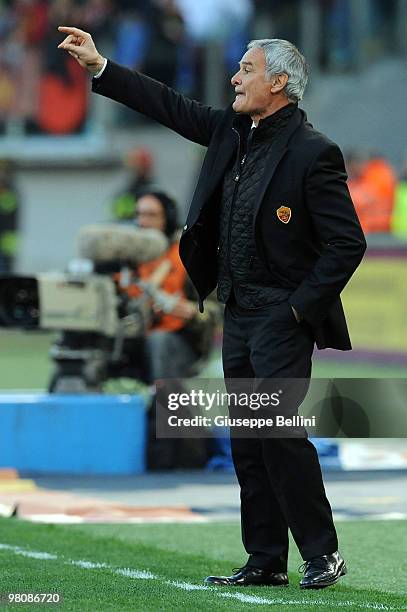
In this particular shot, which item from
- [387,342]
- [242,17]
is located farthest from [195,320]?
[242,17]

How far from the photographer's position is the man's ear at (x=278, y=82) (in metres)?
6.26

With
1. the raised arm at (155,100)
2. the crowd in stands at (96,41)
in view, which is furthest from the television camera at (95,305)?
the crowd in stands at (96,41)

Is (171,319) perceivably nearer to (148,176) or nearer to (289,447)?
(289,447)

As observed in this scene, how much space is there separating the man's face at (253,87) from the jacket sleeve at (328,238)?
310 mm

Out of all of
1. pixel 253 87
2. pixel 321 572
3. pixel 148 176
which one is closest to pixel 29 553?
pixel 321 572

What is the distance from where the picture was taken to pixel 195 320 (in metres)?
11.3

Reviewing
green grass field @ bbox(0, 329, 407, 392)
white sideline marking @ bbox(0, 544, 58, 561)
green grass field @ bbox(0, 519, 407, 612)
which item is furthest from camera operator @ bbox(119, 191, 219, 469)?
white sideline marking @ bbox(0, 544, 58, 561)

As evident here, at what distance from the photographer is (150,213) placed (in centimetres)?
1148

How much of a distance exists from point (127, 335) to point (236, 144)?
513cm

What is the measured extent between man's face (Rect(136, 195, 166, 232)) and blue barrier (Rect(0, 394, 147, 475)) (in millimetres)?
1315

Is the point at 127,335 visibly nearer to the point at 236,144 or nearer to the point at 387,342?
the point at 236,144

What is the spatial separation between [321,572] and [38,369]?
41.4ft

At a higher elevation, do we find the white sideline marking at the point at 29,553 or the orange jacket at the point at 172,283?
the orange jacket at the point at 172,283

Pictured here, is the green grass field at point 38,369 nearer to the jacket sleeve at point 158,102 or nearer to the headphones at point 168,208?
the headphones at point 168,208
